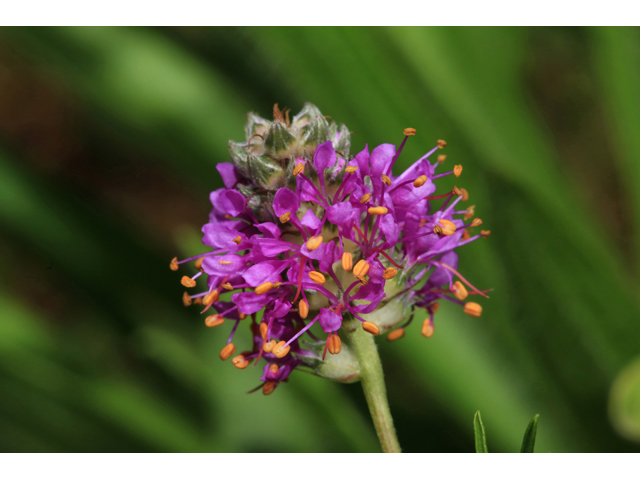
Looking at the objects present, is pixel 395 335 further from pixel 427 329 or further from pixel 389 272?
pixel 389 272

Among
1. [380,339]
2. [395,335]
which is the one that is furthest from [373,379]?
[380,339]

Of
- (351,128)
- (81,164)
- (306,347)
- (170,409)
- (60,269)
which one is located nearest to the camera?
(306,347)

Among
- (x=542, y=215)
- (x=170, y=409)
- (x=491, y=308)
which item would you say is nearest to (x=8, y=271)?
(x=170, y=409)

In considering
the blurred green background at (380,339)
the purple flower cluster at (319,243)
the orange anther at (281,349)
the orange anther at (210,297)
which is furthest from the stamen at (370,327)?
the blurred green background at (380,339)

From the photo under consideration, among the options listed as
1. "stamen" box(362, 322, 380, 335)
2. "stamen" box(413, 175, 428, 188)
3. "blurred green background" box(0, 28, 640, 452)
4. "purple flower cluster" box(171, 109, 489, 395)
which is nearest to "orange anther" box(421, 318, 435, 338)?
"purple flower cluster" box(171, 109, 489, 395)

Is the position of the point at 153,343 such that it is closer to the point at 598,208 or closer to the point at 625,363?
the point at 625,363

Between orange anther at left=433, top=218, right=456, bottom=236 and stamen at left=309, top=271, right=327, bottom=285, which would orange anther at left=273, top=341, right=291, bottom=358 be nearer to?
stamen at left=309, top=271, right=327, bottom=285
